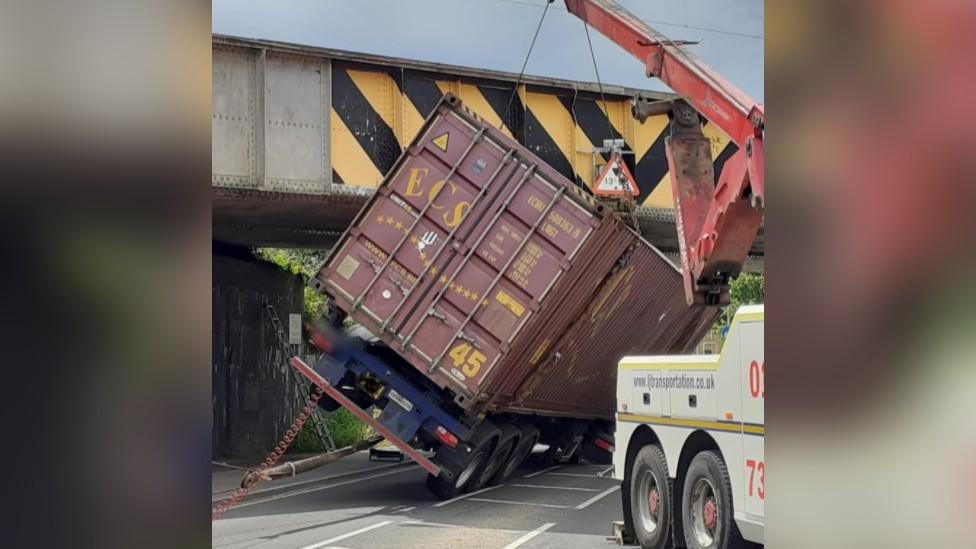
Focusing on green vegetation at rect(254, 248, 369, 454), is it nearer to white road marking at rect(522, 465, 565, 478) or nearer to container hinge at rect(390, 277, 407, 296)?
white road marking at rect(522, 465, 565, 478)

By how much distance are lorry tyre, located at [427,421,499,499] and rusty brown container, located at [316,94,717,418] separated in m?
0.49

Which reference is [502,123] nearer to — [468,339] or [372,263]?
[372,263]

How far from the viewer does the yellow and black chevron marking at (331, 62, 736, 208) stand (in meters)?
13.1

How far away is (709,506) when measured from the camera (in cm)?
751

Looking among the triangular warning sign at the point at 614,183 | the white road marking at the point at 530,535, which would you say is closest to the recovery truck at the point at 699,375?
the white road marking at the point at 530,535

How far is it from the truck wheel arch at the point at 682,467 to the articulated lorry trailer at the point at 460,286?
149 inches

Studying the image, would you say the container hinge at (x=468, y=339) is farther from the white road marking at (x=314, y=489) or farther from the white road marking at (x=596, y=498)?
the white road marking at (x=314, y=489)
